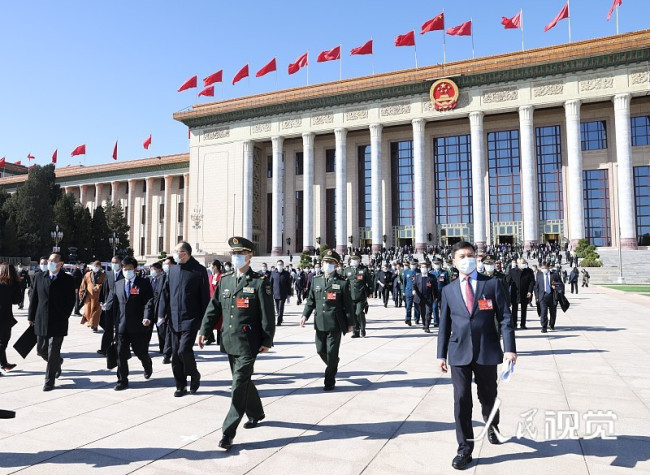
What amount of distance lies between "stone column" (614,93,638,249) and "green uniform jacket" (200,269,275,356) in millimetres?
40041

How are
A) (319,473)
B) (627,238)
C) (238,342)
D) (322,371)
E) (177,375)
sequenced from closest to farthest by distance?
1. (319,473)
2. (238,342)
3. (177,375)
4. (322,371)
5. (627,238)

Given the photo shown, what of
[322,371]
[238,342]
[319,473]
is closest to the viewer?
[319,473]

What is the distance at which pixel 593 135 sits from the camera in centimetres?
4244

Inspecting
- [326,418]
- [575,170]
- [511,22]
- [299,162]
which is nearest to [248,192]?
[299,162]

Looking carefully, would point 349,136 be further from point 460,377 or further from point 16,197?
point 460,377

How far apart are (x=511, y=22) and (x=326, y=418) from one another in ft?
138

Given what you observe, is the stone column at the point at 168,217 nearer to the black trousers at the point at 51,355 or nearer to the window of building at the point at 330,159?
the window of building at the point at 330,159

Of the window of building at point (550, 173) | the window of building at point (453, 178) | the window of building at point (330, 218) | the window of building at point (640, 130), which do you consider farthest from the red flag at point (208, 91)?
the window of building at point (640, 130)

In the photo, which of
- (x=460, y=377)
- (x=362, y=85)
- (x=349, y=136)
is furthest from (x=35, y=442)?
(x=349, y=136)

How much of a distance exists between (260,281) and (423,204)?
4031 cm

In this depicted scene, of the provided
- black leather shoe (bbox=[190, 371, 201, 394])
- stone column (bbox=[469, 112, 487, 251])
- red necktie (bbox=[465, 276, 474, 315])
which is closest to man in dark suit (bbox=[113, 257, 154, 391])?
black leather shoe (bbox=[190, 371, 201, 394])

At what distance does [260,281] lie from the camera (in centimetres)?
499

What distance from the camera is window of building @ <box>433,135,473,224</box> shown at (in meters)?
46.1

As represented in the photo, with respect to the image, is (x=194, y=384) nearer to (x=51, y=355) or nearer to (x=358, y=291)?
(x=51, y=355)
